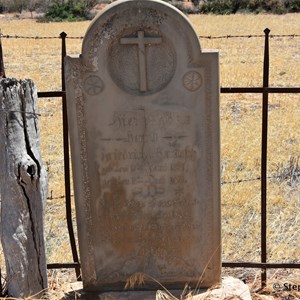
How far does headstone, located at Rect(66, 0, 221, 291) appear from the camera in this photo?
3398 mm

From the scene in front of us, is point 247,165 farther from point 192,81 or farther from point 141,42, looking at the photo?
point 141,42

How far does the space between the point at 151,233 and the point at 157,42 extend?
1.24m

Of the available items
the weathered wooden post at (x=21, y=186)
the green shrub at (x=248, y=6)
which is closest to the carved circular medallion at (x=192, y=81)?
the weathered wooden post at (x=21, y=186)

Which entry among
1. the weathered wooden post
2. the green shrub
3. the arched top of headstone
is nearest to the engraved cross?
the arched top of headstone

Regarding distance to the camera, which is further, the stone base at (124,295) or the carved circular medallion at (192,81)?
the stone base at (124,295)

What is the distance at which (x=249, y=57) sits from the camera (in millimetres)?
17281

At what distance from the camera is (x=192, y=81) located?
3.45 metres

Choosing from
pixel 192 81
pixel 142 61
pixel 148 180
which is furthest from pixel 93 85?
pixel 148 180

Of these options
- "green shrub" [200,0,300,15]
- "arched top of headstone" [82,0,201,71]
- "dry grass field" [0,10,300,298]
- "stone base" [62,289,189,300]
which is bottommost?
"stone base" [62,289,189,300]

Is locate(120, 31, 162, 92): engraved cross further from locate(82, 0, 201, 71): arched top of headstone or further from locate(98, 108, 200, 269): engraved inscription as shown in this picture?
locate(98, 108, 200, 269): engraved inscription

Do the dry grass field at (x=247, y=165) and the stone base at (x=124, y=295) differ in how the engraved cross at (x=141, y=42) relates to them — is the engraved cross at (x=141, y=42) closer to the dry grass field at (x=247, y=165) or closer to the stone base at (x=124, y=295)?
the stone base at (x=124, y=295)

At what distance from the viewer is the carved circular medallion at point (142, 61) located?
340cm

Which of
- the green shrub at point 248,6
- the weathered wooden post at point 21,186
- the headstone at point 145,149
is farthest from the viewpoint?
the green shrub at point 248,6

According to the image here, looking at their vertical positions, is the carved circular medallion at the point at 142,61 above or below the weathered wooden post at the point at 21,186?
above
